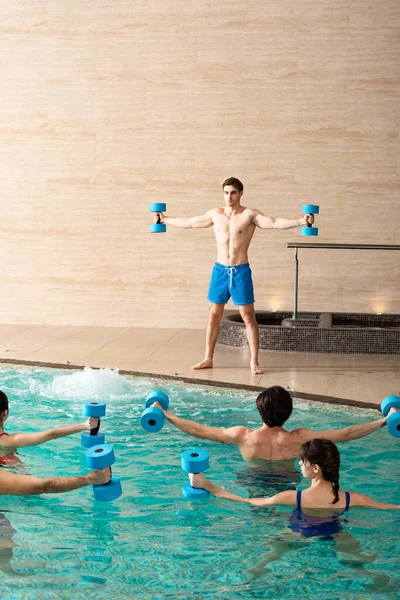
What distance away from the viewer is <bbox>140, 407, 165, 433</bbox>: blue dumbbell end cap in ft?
13.9

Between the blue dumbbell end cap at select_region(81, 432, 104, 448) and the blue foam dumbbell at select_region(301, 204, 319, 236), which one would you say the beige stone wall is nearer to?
the blue foam dumbbell at select_region(301, 204, 319, 236)

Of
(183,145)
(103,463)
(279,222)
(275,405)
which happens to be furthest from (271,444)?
(183,145)

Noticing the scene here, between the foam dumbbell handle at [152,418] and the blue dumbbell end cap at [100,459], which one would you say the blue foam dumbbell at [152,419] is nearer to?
the foam dumbbell handle at [152,418]

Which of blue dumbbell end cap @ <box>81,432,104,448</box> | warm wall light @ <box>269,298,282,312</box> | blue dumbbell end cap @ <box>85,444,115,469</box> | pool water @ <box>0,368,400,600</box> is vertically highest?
warm wall light @ <box>269,298,282,312</box>

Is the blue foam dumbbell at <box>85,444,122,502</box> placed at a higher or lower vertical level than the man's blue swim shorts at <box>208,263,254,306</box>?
lower

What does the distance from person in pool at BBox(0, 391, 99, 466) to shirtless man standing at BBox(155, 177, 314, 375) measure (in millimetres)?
3484

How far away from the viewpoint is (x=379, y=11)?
10852 millimetres

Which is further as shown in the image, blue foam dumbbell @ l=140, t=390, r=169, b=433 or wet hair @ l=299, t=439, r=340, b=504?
blue foam dumbbell @ l=140, t=390, r=169, b=433

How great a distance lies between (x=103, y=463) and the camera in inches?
135

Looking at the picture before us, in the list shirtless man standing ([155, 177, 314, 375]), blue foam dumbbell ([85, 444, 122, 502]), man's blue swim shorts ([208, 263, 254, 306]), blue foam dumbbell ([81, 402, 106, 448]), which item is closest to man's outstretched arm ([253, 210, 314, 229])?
shirtless man standing ([155, 177, 314, 375])

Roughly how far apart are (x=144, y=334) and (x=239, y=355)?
1865mm

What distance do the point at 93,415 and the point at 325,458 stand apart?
1106 mm

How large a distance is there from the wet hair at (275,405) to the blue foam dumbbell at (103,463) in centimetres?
134

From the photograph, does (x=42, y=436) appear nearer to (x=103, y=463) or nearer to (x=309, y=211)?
(x=103, y=463)
